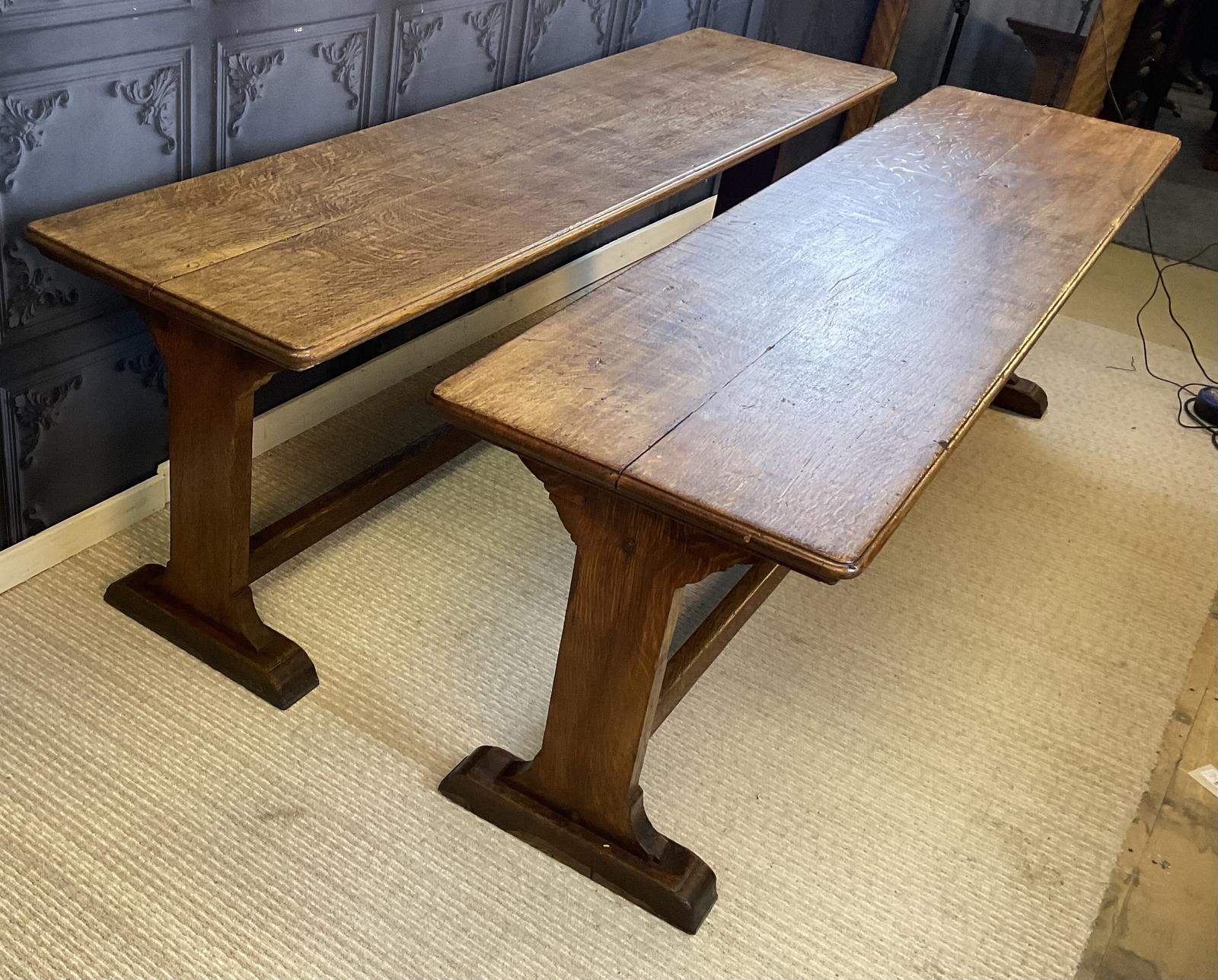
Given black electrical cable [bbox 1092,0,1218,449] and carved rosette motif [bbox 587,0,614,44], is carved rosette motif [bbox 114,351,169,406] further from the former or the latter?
black electrical cable [bbox 1092,0,1218,449]

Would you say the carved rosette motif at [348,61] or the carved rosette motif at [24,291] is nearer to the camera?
the carved rosette motif at [24,291]

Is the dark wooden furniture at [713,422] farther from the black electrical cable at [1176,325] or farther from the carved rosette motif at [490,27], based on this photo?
the black electrical cable at [1176,325]

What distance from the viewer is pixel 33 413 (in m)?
1.73

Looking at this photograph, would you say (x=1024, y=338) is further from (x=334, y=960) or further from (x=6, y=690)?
(x=6, y=690)

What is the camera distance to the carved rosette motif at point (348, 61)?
197 centimetres

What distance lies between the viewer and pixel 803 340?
5.15ft

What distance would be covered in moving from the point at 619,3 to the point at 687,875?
6.76ft

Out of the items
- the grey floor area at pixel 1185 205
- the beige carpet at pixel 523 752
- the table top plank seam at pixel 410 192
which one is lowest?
the beige carpet at pixel 523 752

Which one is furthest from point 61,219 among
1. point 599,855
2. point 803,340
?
point 599,855

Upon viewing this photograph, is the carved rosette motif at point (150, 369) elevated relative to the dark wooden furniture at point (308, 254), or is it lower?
lower

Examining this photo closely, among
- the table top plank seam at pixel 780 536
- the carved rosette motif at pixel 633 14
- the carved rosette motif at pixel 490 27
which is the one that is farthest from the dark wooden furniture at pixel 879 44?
the table top plank seam at pixel 780 536

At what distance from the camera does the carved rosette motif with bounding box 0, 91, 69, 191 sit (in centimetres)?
151

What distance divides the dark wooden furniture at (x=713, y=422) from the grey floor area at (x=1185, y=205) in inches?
87.3

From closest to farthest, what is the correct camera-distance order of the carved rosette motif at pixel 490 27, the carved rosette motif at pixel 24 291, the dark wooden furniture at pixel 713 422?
the dark wooden furniture at pixel 713 422, the carved rosette motif at pixel 24 291, the carved rosette motif at pixel 490 27
